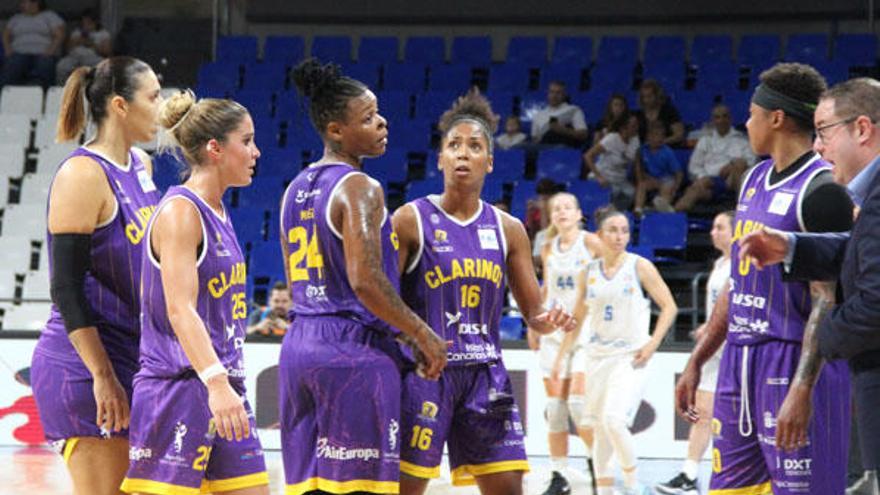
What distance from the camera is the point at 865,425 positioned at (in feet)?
12.0

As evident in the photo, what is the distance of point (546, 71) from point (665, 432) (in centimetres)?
618

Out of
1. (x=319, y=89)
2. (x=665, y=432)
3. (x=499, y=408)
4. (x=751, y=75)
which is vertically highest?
(x=751, y=75)

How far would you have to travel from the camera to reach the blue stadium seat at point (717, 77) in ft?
49.0

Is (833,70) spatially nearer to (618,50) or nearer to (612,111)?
(612,111)

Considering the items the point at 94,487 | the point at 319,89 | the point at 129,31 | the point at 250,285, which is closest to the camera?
the point at 94,487

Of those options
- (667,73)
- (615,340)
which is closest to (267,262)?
(667,73)

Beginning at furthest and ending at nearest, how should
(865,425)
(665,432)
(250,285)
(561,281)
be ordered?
(250,285), (665,432), (561,281), (865,425)

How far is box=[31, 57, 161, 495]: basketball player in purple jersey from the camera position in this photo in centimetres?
440

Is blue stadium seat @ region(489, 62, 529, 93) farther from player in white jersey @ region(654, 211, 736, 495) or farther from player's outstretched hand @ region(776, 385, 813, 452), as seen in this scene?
player's outstretched hand @ region(776, 385, 813, 452)

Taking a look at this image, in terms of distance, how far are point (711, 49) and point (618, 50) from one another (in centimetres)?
110

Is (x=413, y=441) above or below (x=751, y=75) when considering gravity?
below

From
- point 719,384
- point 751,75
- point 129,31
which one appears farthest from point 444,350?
point 129,31

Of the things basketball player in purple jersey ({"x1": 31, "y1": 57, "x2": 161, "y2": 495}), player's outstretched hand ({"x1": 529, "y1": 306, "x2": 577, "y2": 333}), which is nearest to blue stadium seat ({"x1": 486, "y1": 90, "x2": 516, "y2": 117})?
player's outstretched hand ({"x1": 529, "y1": 306, "x2": 577, "y2": 333})

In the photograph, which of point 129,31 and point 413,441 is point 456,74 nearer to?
point 129,31
